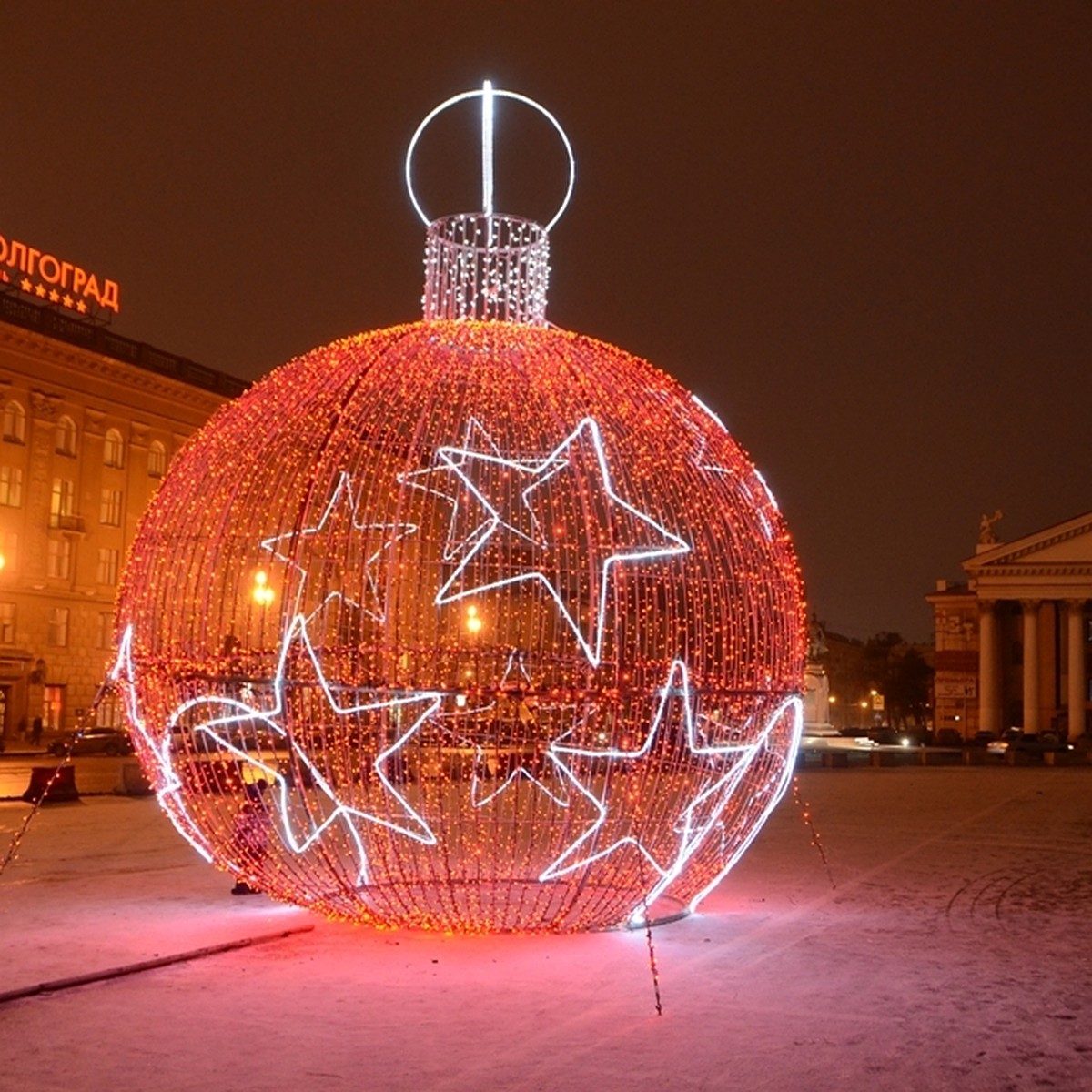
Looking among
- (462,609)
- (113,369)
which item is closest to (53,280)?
(113,369)

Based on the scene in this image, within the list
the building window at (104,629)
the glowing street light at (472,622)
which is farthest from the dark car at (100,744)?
the glowing street light at (472,622)

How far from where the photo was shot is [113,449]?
53.1m

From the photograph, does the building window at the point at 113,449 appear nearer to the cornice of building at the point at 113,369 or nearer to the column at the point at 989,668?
the cornice of building at the point at 113,369

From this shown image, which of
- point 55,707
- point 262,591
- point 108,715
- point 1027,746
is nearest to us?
point 262,591

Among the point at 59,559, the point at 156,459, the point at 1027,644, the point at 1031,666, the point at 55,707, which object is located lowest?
the point at 55,707

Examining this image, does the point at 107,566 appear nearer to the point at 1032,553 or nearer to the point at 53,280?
the point at 53,280

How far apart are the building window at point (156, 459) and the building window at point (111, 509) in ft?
6.20

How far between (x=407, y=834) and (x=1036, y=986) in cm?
396

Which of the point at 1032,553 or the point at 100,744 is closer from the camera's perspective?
the point at 100,744

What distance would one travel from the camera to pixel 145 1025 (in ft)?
25.6

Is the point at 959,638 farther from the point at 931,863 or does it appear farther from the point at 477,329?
the point at 477,329

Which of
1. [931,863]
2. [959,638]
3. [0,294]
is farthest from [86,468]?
[959,638]

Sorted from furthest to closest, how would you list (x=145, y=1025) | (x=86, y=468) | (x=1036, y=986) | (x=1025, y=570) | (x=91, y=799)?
(x=1025, y=570) → (x=86, y=468) → (x=91, y=799) → (x=1036, y=986) → (x=145, y=1025)

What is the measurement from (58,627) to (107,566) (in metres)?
3.12
